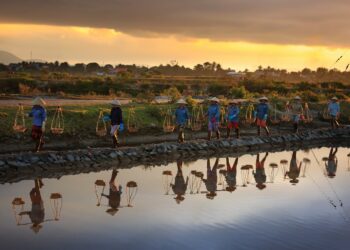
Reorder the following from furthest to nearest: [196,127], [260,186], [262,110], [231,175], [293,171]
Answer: [196,127]
[262,110]
[293,171]
[231,175]
[260,186]

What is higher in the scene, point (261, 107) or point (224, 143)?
point (261, 107)

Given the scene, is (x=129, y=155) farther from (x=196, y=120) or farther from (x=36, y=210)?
(x=196, y=120)

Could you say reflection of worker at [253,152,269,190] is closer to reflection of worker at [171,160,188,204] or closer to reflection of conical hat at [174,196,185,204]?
reflection of worker at [171,160,188,204]

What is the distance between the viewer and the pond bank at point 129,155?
51.7 feet

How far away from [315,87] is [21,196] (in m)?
41.4

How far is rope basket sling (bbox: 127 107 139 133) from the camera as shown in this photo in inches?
896

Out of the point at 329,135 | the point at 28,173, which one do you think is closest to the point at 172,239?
the point at 28,173

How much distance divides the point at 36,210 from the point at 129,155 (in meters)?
6.67

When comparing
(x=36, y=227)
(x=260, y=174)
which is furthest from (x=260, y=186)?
(x=36, y=227)

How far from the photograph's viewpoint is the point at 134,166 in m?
17.8

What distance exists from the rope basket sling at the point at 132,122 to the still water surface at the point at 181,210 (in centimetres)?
493

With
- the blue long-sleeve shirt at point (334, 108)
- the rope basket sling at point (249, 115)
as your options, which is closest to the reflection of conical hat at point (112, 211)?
the rope basket sling at point (249, 115)

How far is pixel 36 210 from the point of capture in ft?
39.3

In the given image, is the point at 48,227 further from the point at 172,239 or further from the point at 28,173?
the point at 28,173
